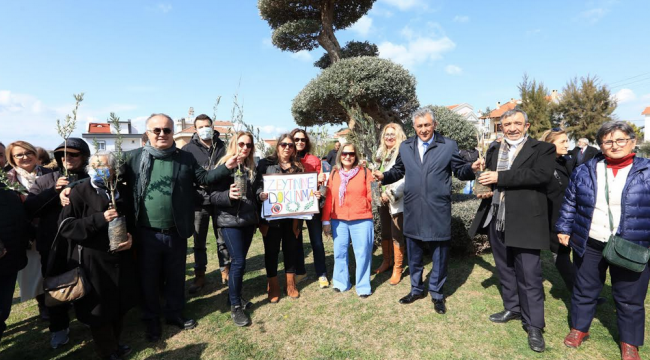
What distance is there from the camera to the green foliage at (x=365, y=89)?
340 inches

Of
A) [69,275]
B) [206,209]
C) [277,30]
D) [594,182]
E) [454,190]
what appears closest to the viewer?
[69,275]

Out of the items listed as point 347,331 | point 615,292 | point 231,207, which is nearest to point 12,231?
point 231,207

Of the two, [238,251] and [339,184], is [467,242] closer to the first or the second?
[339,184]

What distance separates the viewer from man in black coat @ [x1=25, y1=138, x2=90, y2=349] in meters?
3.33

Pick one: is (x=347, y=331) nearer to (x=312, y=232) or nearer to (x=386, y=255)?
(x=312, y=232)

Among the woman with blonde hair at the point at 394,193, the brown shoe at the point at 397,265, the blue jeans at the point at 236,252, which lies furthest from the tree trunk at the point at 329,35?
the blue jeans at the point at 236,252

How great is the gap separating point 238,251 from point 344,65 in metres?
6.62

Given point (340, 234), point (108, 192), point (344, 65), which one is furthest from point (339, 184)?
point (344, 65)

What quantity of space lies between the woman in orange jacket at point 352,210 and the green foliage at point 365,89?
4256 millimetres

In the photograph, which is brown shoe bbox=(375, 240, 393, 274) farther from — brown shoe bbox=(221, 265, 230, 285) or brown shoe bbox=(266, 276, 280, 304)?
brown shoe bbox=(221, 265, 230, 285)

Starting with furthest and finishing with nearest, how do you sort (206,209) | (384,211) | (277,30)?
(277,30)
(384,211)
(206,209)

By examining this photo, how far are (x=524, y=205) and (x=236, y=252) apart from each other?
3324mm

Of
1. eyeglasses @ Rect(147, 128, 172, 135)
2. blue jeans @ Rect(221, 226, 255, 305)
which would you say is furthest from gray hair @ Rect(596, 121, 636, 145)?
eyeglasses @ Rect(147, 128, 172, 135)

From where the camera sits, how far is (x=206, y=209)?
16.2ft
